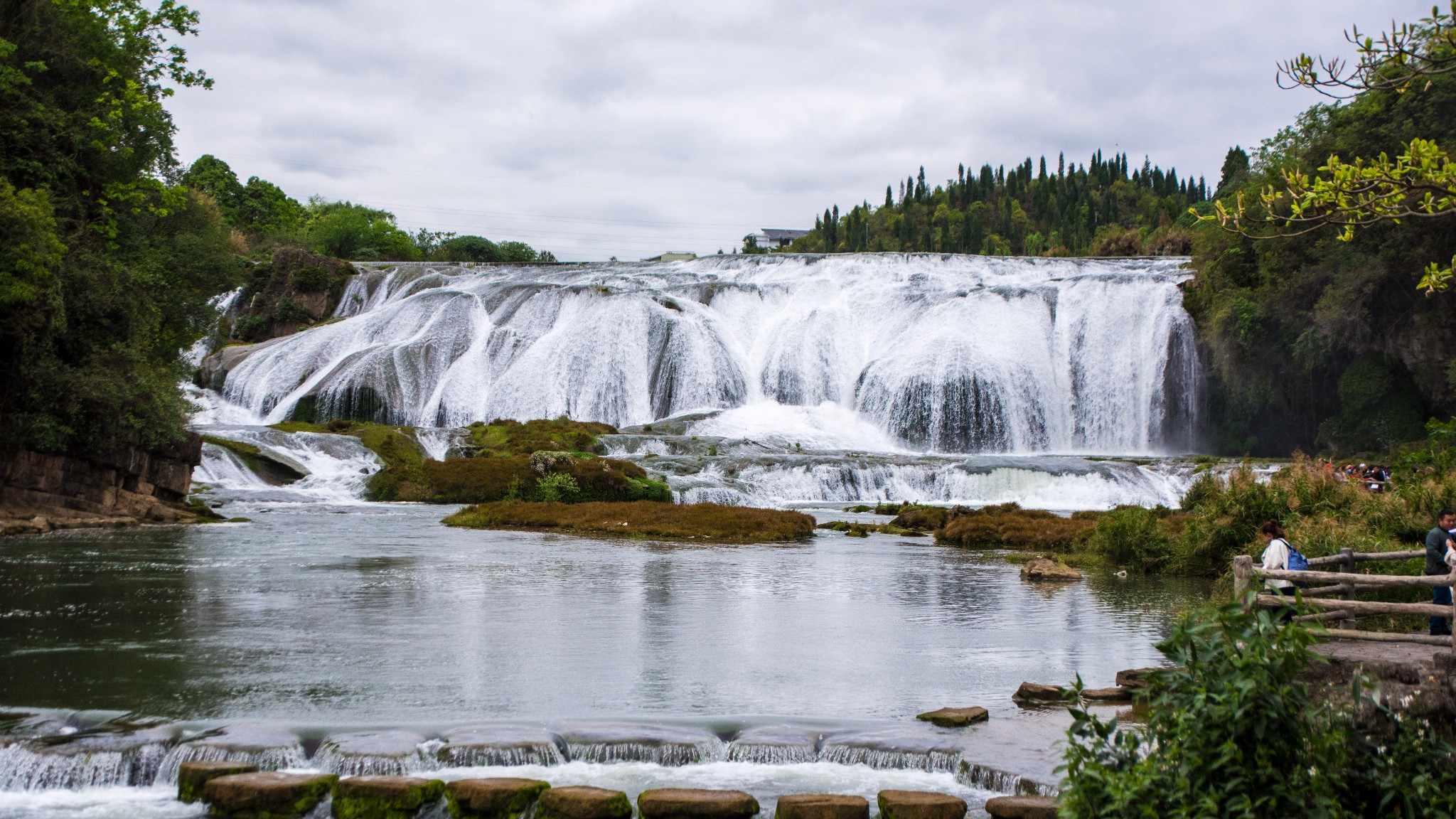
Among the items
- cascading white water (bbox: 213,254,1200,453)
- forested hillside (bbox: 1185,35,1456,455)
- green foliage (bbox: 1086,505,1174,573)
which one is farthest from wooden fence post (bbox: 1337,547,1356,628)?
cascading white water (bbox: 213,254,1200,453)

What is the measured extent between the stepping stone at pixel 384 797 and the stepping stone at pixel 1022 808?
11.1 feet

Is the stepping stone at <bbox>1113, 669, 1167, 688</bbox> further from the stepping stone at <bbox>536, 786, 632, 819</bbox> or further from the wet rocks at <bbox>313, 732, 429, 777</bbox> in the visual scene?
the wet rocks at <bbox>313, 732, 429, 777</bbox>

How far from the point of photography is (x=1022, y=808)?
21.3 ft

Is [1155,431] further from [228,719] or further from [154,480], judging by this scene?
[228,719]

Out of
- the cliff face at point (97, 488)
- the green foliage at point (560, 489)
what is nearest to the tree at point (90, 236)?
the cliff face at point (97, 488)

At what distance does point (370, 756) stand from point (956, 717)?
168 inches

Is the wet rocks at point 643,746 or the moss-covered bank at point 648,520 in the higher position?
the moss-covered bank at point 648,520

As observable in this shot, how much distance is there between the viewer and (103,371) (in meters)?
22.7

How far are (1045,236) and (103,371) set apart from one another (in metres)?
116

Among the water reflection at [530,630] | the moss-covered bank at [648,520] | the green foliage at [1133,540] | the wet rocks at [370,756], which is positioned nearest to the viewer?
the wet rocks at [370,756]

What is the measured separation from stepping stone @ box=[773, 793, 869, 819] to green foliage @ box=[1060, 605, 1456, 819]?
1.26m

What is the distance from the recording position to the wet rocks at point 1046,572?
59.4 ft

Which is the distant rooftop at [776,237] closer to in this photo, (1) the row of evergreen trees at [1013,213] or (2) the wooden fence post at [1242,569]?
(1) the row of evergreen trees at [1013,213]

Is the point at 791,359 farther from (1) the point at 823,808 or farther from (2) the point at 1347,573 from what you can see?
(1) the point at 823,808
